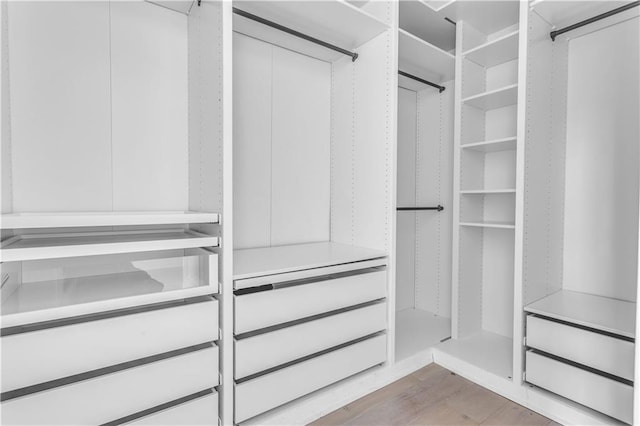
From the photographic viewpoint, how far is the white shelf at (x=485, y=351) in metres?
1.98

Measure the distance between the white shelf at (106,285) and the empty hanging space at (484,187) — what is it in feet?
5.45

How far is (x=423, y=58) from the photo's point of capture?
2334mm

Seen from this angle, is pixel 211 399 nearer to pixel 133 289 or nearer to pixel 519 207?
pixel 133 289

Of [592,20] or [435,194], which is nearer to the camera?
[592,20]

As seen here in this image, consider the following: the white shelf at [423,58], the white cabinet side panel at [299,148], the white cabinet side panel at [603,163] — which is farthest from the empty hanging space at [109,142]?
the white cabinet side panel at [603,163]

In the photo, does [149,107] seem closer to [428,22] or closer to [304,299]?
[304,299]

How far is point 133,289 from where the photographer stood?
1.23 metres

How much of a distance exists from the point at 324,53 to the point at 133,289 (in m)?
1.73

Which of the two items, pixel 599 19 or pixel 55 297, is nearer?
pixel 55 297

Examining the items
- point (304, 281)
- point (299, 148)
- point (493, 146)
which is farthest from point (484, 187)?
point (304, 281)

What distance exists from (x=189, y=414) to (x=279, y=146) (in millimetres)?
1452

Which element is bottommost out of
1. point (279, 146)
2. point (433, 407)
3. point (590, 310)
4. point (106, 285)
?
point (433, 407)

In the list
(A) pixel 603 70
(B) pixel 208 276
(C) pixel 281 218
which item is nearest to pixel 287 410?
(B) pixel 208 276

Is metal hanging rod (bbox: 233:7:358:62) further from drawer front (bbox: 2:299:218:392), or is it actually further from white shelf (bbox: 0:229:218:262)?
drawer front (bbox: 2:299:218:392)
